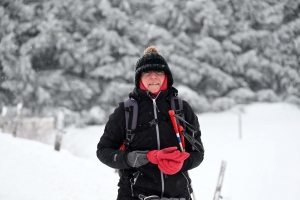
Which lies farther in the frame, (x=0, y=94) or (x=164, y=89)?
(x=0, y=94)

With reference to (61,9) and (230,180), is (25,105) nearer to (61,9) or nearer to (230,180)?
(61,9)

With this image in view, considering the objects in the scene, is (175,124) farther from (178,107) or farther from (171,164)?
(171,164)

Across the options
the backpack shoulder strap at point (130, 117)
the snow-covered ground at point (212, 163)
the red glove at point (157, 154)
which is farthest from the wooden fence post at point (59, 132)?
the red glove at point (157, 154)

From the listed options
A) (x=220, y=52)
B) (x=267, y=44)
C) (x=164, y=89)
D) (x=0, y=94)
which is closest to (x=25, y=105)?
(x=0, y=94)

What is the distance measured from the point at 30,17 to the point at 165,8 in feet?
21.7

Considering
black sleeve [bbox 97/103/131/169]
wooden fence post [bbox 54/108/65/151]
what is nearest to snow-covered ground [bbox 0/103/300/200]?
wooden fence post [bbox 54/108/65/151]

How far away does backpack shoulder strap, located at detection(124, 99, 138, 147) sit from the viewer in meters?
2.33

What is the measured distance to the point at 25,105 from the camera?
1563cm

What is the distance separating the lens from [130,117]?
2361mm

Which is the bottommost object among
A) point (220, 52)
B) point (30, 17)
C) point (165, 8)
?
point (220, 52)

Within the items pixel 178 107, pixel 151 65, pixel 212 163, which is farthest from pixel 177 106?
pixel 212 163

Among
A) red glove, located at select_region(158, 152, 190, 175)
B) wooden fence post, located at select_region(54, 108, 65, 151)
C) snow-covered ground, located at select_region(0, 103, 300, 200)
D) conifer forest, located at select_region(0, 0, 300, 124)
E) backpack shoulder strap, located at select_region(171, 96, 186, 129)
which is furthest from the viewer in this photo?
conifer forest, located at select_region(0, 0, 300, 124)

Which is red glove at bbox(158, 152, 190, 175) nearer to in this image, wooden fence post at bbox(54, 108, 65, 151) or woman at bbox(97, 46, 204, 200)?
woman at bbox(97, 46, 204, 200)

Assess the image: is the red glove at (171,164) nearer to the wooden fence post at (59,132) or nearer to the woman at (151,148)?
the woman at (151,148)
